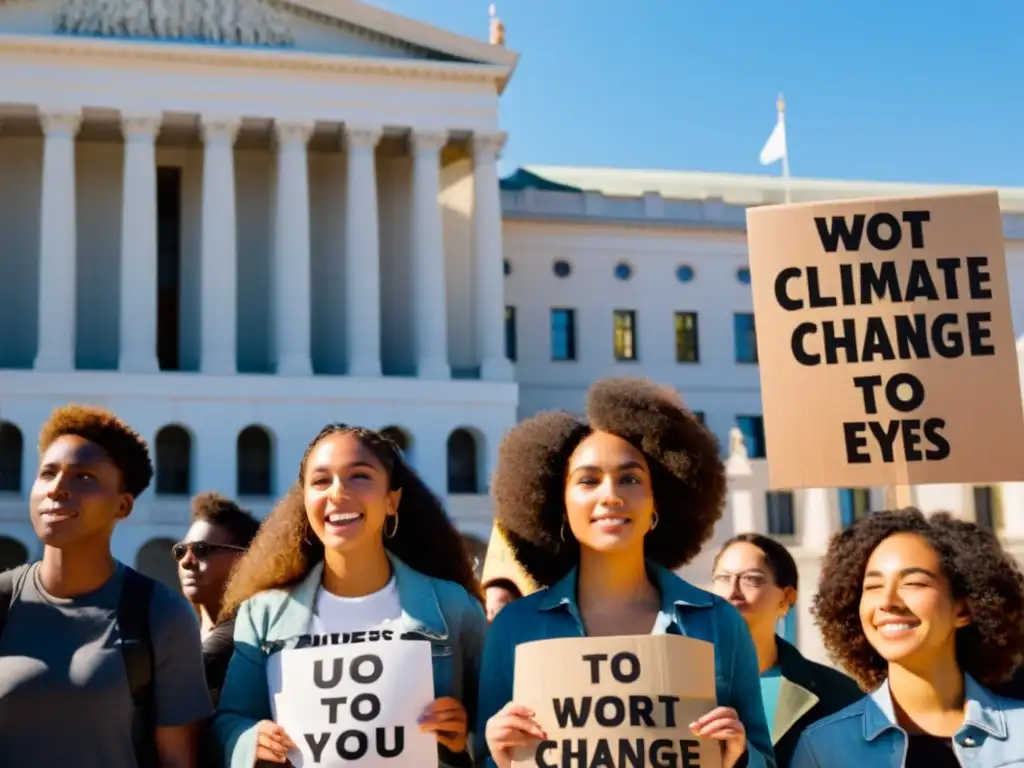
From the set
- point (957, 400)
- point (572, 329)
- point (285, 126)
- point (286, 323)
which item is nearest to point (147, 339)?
point (286, 323)

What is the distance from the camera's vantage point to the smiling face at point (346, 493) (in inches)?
216

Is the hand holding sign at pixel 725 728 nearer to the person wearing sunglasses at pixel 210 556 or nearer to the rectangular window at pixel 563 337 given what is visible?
the person wearing sunglasses at pixel 210 556

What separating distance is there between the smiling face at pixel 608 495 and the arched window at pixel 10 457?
37671mm

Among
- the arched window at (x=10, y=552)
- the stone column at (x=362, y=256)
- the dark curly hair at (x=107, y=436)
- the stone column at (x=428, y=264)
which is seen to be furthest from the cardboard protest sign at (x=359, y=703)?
the stone column at (x=428, y=264)

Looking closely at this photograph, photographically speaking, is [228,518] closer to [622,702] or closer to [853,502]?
[622,702]

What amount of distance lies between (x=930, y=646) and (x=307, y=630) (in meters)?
2.44

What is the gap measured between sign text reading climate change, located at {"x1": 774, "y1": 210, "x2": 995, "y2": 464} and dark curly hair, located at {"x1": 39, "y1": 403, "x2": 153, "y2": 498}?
3398 mm

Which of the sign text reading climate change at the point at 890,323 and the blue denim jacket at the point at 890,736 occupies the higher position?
the sign text reading climate change at the point at 890,323

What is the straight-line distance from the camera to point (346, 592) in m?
5.58

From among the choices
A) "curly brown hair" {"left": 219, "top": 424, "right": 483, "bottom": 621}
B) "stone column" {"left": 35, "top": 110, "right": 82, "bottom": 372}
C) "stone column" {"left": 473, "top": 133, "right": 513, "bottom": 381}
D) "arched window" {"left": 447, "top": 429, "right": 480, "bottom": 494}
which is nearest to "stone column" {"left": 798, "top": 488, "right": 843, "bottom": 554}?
"stone column" {"left": 473, "top": 133, "right": 513, "bottom": 381}

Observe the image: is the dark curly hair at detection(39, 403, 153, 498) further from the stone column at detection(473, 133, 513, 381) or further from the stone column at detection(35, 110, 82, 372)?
the stone column at detection(473, 133, 513, 381)

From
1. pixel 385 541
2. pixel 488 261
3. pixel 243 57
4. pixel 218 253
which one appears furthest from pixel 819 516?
pixel 243 57

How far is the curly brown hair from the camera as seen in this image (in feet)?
18.8

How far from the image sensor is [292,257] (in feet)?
136
